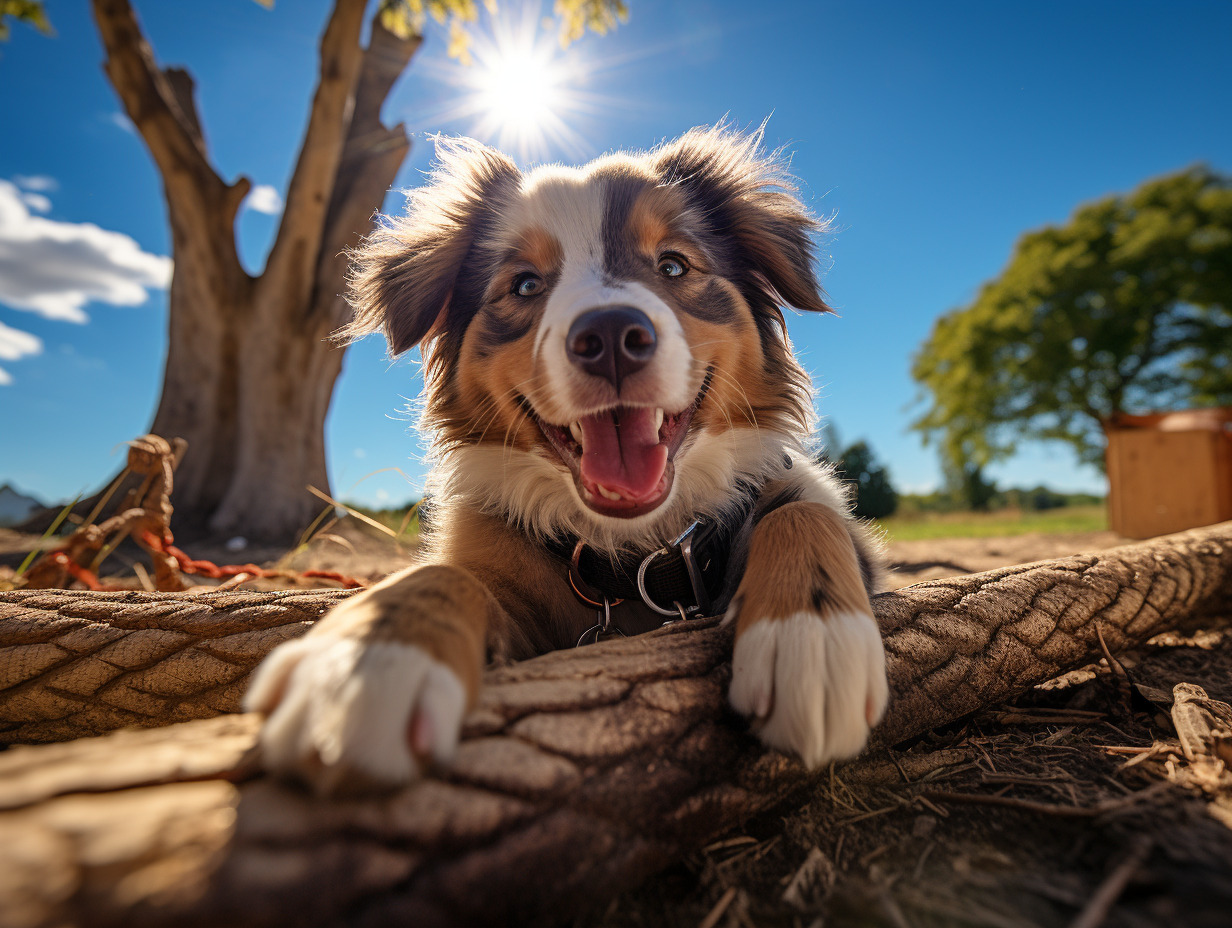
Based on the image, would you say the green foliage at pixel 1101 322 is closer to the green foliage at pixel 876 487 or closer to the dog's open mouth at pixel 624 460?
the green foliage at pixel 876 487

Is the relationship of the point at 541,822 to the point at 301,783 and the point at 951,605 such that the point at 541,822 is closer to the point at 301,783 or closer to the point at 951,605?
the point at 301,783

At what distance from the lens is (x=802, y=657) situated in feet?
4.44

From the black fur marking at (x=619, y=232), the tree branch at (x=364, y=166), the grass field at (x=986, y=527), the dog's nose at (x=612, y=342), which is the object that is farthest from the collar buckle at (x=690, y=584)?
the tree branch at (x=364, y=166)

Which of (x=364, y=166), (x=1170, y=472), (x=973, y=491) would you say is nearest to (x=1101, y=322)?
(x=973, y=491)

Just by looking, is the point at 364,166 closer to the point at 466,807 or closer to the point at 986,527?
the point at 466,807

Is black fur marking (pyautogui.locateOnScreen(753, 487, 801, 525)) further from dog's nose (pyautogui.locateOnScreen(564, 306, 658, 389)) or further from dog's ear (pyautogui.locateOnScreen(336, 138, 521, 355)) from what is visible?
dog's ear (pyautogui.locateOnScreen(336, 138, 521, 355))

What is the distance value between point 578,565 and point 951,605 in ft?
3.84

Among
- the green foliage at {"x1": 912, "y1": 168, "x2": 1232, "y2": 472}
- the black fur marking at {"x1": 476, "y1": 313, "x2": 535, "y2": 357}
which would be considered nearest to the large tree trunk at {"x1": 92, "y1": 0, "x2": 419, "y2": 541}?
the black fur marking at {"x1": 476, "y1": 313, "x2": 535, "y2": 357}

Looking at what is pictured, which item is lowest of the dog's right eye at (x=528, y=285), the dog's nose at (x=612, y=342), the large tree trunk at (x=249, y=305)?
the dog's nose at (x=612, y=342)

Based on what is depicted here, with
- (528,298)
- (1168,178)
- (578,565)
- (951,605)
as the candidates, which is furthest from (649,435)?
(1168,178)

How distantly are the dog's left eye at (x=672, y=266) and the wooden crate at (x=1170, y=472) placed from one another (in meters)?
10.6

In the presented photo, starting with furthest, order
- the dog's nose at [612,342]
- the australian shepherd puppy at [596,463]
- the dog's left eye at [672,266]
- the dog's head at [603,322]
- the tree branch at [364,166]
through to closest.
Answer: the tree branch at [364,166]
the dog's left eye at [672,266]
the dog's head at [603,322]
the dog's nose at [612,342]
the australian shepherd puppy at [596,463]

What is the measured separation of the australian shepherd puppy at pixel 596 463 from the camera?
1.12 meters

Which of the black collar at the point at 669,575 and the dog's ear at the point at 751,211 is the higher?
the dog's ear at the point at 751,211
